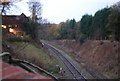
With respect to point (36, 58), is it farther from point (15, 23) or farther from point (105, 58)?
point (15, 23)

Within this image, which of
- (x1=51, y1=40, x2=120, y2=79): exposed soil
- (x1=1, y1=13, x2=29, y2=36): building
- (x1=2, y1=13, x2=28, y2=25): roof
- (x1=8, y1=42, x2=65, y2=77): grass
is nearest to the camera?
(x1=8, y1=42, x2=65, y2=77): grass

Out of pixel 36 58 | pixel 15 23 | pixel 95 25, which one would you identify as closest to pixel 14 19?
pixel 15 23

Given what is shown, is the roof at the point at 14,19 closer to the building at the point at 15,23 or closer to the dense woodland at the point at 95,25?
the building at the point at 15,23

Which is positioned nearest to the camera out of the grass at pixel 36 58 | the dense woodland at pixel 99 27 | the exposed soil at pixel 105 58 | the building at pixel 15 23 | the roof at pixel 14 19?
→ the grass at pixel 36 58

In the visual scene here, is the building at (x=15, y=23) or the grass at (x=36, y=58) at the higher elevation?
the building at (x=15, y=23)

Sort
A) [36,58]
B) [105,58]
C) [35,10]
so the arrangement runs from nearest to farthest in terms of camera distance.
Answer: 1. [36,58]
2. [105,58]
3. [35,10]

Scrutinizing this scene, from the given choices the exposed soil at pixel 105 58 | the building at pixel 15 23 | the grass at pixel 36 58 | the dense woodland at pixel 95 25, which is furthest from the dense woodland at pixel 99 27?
the building at pixel 15 23

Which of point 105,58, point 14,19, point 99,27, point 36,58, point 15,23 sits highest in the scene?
point 14,19

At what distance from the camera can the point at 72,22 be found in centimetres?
5916

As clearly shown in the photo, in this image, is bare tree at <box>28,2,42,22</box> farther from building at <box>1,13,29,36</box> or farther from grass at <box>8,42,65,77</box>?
grass at <box>8,42,65,77</box>

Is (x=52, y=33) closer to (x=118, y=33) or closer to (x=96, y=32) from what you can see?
(x=96, y=32)

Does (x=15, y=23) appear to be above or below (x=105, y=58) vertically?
above

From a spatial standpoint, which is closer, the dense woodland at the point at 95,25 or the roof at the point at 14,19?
the dense woodland at the point at 95,25

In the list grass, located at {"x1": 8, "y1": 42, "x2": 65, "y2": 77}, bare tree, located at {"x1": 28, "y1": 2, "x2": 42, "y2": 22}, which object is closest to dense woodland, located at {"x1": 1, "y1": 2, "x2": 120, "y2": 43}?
bare tree, located at {"x1": 28, "y1": 2, "x2": 42, "y2": 22}
